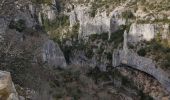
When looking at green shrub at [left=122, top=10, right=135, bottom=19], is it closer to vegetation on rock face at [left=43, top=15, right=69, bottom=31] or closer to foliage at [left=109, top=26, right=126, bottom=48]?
foliage at [left=109, top=26, right=126, bottom=48]

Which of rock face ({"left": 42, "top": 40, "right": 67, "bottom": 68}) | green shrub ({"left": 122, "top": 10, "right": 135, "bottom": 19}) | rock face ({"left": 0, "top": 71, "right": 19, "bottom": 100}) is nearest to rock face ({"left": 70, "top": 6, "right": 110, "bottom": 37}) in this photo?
green shrub ({"left": 122, "top": 10, "right": 135, "bottom": 19})

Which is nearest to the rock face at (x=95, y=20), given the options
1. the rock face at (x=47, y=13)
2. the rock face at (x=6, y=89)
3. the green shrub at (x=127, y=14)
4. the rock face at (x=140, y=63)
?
the green shrub at (x=127, y=14)

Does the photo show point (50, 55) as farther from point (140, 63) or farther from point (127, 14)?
point (127, 14)

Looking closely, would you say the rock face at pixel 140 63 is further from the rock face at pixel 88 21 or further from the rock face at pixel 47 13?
the rock face at pixel 47 13

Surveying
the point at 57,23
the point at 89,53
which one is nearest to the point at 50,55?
the point at 89,53

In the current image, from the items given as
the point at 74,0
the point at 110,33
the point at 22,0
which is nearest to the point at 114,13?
the point at 110,33
